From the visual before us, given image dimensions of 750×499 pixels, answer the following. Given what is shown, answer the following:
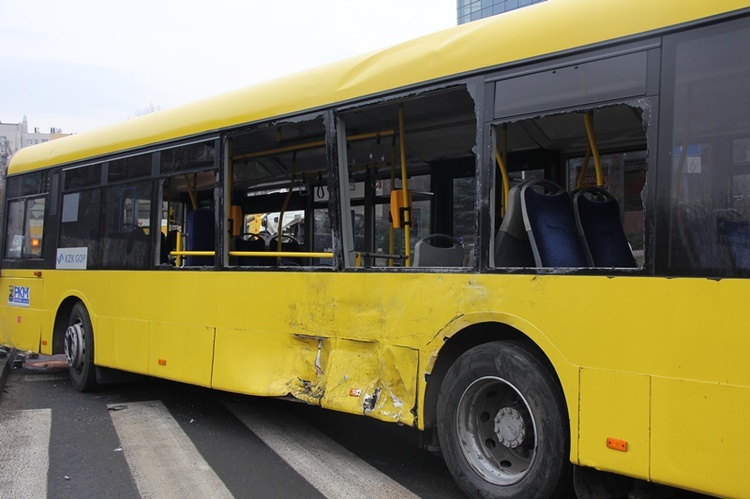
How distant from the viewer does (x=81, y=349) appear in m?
7.50

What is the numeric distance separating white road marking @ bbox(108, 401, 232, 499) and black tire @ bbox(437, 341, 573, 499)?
5.50ft

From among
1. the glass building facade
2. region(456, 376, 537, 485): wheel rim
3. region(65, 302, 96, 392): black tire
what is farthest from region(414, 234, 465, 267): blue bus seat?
the glass building facade

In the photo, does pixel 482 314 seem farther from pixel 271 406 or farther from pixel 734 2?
pixel 271 406

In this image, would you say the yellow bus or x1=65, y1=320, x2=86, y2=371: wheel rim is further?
x1=65, y1=320, x2=86, y2=371: wheel rim

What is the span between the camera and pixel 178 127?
6.38 m

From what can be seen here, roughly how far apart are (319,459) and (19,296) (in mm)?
5893

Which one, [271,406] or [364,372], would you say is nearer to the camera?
[364,372]

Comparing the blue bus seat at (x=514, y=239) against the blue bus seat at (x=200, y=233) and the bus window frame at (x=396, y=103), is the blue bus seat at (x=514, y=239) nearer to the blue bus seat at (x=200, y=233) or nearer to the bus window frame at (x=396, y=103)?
the bus window frame at (x=396, y=103)

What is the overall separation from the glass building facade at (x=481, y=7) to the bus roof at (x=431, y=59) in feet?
100.0

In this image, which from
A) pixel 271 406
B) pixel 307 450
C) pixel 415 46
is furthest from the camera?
pixel 271 406

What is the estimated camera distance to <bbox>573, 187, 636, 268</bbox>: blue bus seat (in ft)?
13.6

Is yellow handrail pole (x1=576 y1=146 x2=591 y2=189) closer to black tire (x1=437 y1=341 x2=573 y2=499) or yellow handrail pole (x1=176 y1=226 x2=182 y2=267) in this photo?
black tire (x1=437 y1=341 x2=573 y2=499)

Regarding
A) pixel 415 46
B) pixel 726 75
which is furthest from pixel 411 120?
pixel 726 75

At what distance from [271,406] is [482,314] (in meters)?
3.82
